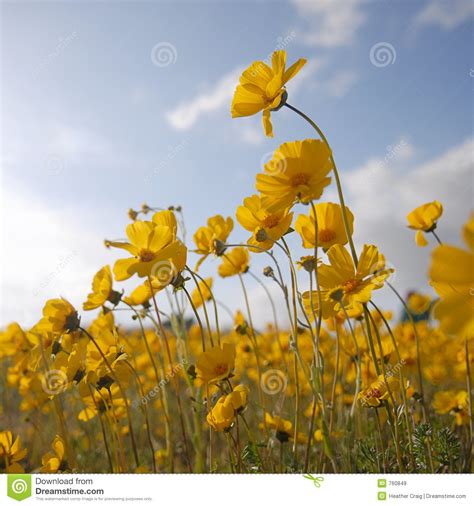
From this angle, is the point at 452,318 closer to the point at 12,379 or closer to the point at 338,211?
the point at 338,211

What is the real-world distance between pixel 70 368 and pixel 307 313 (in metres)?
0.41

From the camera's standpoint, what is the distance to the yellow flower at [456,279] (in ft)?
1.40

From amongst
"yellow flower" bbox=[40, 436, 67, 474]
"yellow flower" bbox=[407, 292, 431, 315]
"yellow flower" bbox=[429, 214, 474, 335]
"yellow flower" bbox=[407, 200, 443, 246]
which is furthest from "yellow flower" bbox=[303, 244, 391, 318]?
"yellow flower" bbox=[407, 292, 431, 315]

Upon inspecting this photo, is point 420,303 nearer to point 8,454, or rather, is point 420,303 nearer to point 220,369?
point 220,369

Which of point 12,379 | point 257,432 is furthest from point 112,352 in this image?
point 257,432

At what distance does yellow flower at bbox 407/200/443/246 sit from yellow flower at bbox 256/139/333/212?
447 mm

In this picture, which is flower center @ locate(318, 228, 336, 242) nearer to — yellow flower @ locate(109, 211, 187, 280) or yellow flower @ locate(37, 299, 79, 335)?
yellow flower @ locate(109, 211, 187, 280)

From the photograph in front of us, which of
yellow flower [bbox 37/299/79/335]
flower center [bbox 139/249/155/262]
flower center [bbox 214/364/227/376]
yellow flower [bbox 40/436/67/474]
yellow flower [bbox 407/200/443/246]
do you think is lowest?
yellow flower [bbox 40/436/67/474]

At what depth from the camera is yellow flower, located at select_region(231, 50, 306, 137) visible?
0.67 m

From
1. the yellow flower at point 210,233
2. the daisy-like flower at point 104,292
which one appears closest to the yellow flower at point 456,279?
the yellow flower at point 210,233

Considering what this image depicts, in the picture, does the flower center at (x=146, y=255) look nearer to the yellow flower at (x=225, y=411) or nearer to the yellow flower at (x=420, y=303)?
the yellow flower at (x=225, y=411)

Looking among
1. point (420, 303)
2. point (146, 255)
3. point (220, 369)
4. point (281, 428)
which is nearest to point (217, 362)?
point (220, 369)

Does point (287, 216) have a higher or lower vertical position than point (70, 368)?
higher
